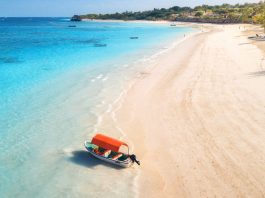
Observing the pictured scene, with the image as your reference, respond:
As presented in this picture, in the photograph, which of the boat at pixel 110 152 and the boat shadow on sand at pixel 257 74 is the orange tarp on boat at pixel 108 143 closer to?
the boat at pixel 110 152

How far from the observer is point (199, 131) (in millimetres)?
15688

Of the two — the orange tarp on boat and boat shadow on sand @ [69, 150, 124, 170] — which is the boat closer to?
the orange tarp on boat

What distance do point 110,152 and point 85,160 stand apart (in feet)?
3.69

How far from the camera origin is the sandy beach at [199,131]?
456 inches

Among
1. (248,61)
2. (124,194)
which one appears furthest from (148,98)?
(248,61)

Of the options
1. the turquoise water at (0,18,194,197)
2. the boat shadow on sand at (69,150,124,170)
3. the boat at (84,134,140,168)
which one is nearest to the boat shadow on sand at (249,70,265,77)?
the turquoise water at (0,18,194,197)

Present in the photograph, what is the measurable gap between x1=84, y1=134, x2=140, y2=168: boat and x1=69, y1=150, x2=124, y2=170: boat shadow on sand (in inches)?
6.6

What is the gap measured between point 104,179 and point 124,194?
4.02 feet

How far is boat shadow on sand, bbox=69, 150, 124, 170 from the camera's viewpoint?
13219 mm

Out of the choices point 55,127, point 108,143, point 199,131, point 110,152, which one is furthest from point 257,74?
point 55,127

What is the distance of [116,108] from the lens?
65.4 feet

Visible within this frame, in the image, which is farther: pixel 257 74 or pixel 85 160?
pixel 257 74

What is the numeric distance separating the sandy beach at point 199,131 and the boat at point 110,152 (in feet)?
2.41

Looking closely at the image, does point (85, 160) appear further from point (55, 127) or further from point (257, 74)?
point (257, 74)
